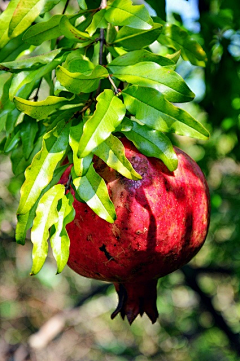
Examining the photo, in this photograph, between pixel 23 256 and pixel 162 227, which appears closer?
pixel 162 227

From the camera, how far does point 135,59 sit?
2.76 feet

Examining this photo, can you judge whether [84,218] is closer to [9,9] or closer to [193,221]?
[193,221]

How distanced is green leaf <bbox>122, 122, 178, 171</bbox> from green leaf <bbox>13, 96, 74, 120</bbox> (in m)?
0.14

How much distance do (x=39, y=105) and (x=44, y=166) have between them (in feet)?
0.37

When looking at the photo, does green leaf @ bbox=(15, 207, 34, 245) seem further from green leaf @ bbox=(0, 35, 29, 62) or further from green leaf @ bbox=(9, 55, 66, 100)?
green leaf @ bbox=(0, 35, 29, 62)

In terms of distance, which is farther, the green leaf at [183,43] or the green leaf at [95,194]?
the green leaf at [183,43]

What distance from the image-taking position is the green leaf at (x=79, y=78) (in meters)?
0.76

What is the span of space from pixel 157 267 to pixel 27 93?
1.56 feet

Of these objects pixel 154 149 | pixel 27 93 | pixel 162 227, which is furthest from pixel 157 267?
pixel 27 93

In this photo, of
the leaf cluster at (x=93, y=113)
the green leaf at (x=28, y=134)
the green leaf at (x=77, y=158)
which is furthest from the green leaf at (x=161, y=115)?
the green leaf at (x=28, y=134)

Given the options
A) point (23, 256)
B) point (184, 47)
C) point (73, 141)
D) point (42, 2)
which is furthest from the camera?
point (23, 256)

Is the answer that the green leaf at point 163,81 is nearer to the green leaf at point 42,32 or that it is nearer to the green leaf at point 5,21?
the green leaf at point 42,32

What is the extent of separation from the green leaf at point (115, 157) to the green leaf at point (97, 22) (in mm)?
255

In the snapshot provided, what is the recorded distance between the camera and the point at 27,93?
3.23ft
